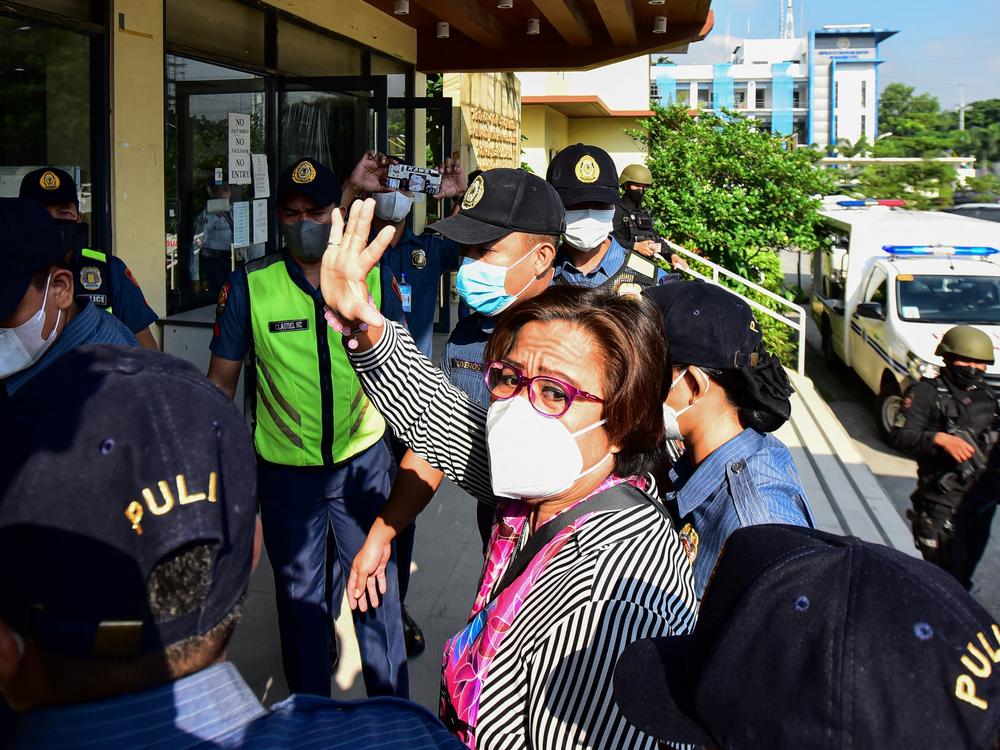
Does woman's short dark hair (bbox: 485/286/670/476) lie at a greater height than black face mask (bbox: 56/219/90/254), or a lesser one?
lesser

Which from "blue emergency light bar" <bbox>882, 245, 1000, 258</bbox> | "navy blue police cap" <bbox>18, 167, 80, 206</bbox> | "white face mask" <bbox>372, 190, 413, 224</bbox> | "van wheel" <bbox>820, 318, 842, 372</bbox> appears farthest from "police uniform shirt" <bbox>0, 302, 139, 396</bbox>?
"van wheel" <bbox>820, 318, 842, 372</bbox>

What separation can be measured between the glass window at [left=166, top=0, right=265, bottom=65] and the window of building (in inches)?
37.6

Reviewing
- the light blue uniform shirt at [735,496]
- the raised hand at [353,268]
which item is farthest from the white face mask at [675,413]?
the raised hand at [353,268]

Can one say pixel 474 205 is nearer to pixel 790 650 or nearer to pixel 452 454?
pixel 452 454

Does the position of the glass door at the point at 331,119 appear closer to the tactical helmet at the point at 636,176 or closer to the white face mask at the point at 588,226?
the tactical helmet at the point at 636,176

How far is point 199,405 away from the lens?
1108mm

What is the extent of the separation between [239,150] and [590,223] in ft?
14.0

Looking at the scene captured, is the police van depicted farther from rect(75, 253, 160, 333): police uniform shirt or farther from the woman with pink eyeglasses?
the woman with pink eyeglasses

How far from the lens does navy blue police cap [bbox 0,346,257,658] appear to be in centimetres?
100

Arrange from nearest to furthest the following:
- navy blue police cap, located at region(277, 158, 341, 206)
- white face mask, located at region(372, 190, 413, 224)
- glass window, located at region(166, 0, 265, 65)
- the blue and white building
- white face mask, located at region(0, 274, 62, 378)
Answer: white face mask, located at region(0, 274, 62, 378) → navy blue police cap, located at region(277, 158, 341, 206) → white face mask, located at region(372, 190, 413, 224) → glass window, located at region(166, 0, 265, 65) → the blue and white building

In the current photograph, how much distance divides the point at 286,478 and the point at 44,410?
2436mm

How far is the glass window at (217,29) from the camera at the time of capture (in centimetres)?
632

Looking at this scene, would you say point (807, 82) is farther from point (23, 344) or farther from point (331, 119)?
point (23, 344)

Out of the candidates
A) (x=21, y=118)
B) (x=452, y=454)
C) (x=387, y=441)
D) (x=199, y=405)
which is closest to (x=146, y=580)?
(x=199, y=405)
